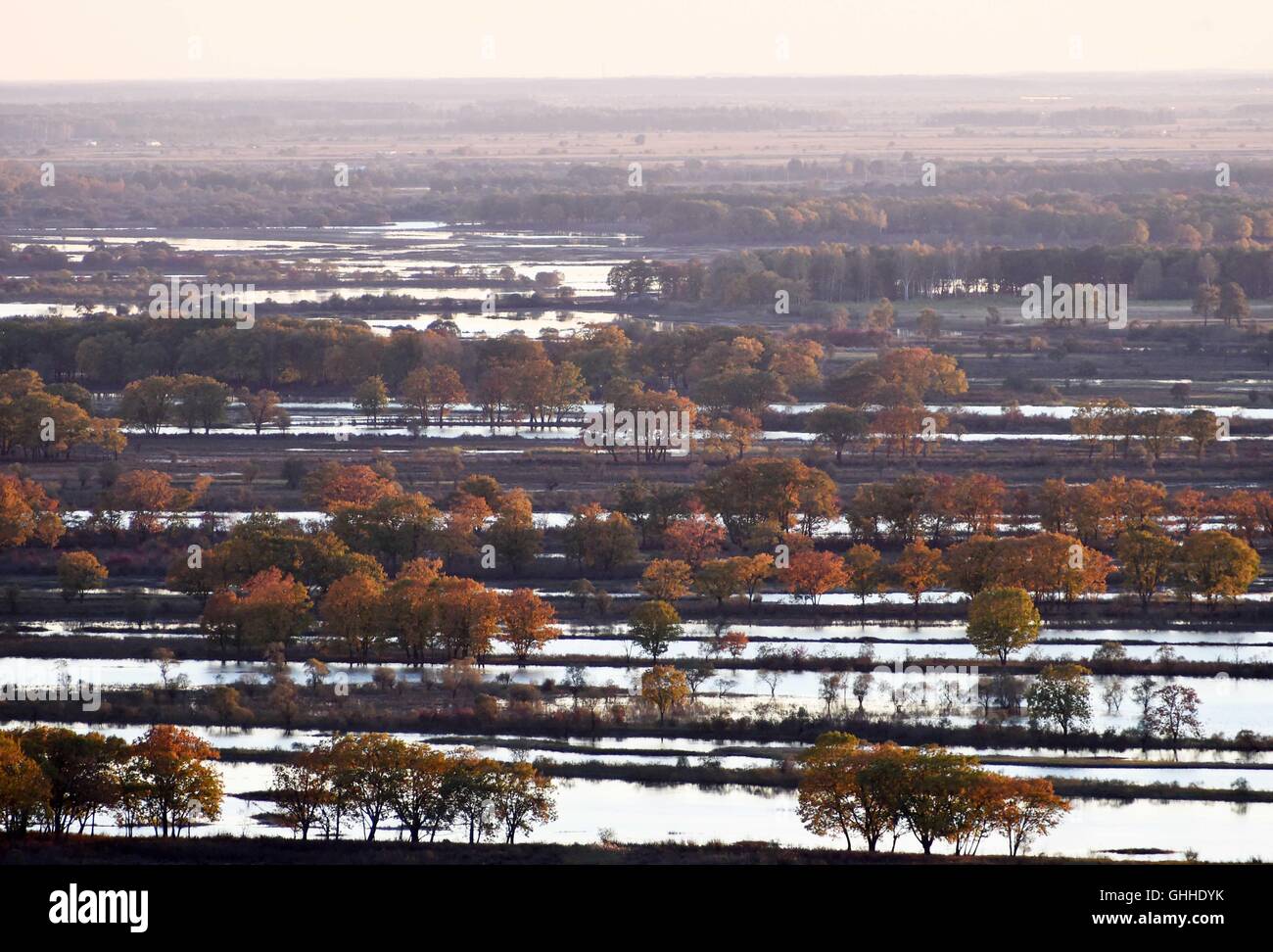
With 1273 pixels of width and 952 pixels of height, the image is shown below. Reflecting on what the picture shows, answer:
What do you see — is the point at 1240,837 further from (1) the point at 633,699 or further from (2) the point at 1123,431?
(2) the point at 1123,431

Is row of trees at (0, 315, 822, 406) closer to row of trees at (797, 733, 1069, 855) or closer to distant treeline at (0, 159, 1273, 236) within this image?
row of trees at (797, 733, 1069, 855)

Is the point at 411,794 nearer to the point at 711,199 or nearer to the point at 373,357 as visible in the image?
the point at 373,357

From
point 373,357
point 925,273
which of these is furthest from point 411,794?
point 925,273

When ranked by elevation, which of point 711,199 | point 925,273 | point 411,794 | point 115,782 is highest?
point 711,199

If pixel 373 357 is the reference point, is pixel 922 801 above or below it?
below

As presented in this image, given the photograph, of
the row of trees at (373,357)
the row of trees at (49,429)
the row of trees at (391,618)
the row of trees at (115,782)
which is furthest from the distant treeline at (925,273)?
the row of trees at (115,782)
